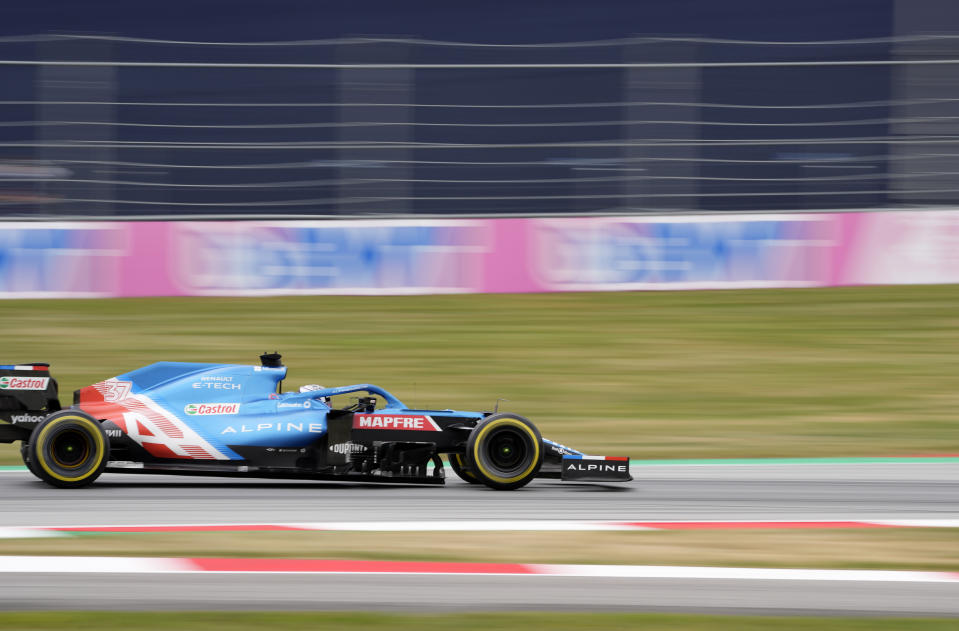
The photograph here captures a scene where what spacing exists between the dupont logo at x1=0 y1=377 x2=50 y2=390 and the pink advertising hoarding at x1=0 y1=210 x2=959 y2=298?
4923 mm

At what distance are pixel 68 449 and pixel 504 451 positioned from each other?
7.22 ft

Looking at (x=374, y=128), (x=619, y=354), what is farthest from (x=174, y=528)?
(x=374, y=128)

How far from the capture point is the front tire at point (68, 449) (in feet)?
20.9

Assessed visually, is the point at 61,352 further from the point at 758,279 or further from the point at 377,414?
the point at 758,279

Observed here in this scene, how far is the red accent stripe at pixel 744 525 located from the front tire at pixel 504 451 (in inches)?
30.2

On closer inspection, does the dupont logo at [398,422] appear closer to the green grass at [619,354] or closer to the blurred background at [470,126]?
the green grass at [619,354]

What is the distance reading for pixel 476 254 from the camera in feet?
39.4

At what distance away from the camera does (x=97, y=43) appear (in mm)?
11734

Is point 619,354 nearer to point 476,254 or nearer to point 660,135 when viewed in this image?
point 476,254

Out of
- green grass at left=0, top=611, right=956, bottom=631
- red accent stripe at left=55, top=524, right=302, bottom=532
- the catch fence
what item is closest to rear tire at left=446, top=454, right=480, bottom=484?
red accent stripe at left=55, top=524, right=302, bottom=532

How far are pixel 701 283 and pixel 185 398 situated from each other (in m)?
6.73

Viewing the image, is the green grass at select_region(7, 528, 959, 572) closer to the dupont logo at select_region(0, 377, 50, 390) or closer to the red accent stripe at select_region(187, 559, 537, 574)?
the red accent stripe at select_region(187, 559, 537, 574)

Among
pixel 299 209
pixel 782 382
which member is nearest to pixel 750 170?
pixel 782 382

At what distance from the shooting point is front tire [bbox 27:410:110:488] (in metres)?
6.38
